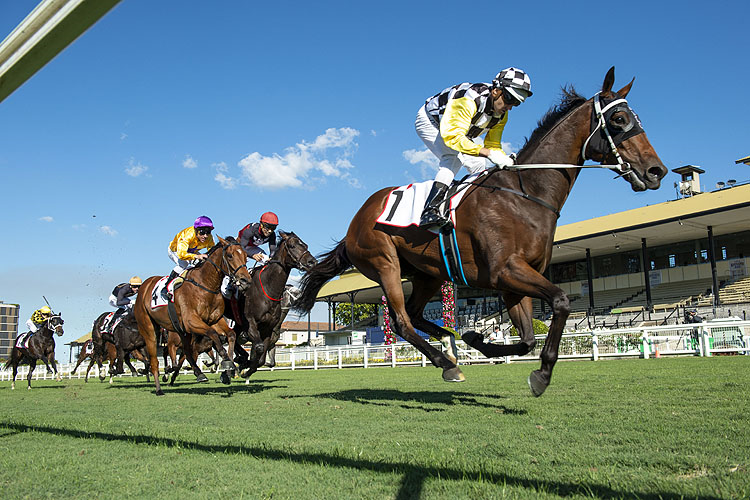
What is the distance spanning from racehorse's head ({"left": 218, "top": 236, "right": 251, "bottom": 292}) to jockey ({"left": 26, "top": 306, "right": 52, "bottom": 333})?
34.7 feet

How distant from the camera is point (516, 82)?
5914 mm

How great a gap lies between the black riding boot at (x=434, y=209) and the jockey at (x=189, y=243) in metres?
6.58

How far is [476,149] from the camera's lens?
5688 millimetres

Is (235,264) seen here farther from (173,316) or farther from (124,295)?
(124,295)

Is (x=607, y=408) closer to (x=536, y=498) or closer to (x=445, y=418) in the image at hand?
(x=445, y=418)

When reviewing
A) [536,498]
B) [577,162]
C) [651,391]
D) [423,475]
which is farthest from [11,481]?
[651,391]

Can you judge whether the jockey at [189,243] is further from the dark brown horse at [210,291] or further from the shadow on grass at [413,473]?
the shadow on grass at [413,473]

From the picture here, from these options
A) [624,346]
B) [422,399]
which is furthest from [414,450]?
[624,346]

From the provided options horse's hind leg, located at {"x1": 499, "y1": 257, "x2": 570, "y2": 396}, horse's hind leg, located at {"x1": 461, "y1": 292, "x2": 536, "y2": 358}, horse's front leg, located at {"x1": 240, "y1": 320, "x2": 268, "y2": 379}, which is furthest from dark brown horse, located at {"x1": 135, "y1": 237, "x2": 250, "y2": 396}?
horse's hind leg, located at {"x1": 499, "y1": 257, "x2": 570, "y2": 396}

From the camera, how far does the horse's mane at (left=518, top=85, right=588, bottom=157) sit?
6.03 m

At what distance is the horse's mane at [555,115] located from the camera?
19.8ft

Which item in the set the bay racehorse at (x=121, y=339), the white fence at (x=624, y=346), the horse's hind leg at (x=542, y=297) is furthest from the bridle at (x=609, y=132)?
the bay racehorse at (x=121, y=339)

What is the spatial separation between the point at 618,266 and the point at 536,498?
46.6m

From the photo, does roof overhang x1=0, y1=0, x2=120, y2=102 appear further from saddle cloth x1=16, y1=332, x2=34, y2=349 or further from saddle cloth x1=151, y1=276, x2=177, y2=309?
saddle cloth x1=16, y1=332, x2=34, y2=349
